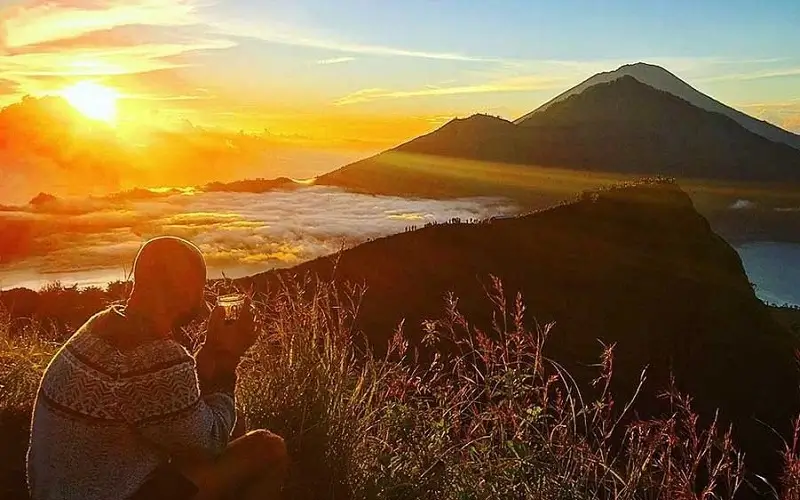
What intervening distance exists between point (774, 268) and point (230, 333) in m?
130

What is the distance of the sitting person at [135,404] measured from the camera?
2.22m

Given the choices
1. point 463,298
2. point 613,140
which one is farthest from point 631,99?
point 463,298

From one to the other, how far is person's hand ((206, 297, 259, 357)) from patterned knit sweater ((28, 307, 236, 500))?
0.33m

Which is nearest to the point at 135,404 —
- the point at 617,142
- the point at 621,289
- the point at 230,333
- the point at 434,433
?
the point at 230,333

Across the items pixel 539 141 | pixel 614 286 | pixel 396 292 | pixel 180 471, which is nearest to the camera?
pixel 180 471

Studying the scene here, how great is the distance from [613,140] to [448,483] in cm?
15553

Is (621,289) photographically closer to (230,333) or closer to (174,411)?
(230,333)

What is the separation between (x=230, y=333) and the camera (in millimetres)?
2666

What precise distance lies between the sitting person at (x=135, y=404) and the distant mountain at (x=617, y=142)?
107 m

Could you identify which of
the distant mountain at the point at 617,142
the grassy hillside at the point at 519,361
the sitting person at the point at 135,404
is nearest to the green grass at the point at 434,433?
the grassy hillside at the point at 519,361

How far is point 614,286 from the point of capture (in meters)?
35.5

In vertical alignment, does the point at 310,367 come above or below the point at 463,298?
above

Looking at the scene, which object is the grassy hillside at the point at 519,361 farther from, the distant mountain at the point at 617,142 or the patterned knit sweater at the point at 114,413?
the distant mountain at the point at 617,142

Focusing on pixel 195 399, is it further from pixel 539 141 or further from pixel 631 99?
pixel 631 99
